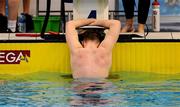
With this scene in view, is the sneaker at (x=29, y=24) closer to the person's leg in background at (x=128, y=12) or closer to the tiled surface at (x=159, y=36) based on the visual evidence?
the person's leg in background at (x=128, y=12)

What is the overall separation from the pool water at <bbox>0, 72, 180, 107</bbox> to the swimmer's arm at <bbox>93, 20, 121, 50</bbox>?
28 cm

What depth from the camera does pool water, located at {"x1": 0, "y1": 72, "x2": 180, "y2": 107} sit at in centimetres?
327

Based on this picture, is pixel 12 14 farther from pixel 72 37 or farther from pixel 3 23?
pixel 72 37

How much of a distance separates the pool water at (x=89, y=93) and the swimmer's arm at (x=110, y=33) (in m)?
0.28

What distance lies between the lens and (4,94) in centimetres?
360

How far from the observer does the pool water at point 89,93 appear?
10.7ft

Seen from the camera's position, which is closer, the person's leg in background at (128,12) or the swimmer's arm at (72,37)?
the swimmer's arm at (72,37)

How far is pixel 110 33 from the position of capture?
4203 millimetres

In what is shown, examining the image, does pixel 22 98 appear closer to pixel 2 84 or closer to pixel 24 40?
pixel 2 84

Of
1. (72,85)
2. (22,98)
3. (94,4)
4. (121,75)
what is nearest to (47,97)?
(22,98)

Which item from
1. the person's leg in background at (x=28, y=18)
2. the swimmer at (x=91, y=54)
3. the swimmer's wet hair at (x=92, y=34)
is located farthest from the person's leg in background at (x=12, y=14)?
the swimmer at (x=91, y=54)

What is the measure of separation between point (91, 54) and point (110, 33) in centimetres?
26

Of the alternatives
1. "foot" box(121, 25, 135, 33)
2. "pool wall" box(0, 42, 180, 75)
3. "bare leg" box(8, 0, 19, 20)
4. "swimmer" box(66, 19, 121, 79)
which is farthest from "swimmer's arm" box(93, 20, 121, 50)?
"bare leg" box(8, 0, 19, 20)

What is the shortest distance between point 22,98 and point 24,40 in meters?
1.20
